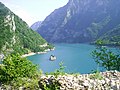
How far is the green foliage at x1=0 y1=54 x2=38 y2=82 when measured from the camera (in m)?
15.1

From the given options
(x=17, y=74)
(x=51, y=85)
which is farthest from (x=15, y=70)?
(x=51, y=85)

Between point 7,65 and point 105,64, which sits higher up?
point 7,65

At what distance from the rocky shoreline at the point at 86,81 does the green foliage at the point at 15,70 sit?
5.30ft

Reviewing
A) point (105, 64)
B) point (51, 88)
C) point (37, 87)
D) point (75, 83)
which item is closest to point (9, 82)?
point (37, 87)

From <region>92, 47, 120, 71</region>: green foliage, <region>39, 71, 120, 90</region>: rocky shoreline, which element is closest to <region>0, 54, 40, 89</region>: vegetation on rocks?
<region>39, 71, 120, 90</region>: rocky shoreline

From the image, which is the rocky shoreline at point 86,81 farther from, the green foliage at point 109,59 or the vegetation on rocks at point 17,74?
the green foliage at point 109,59

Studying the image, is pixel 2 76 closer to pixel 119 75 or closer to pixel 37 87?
pixel 37 87

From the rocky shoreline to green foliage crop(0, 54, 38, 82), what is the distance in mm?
1616

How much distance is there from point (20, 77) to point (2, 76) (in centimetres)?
87

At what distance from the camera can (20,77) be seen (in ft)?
49.8

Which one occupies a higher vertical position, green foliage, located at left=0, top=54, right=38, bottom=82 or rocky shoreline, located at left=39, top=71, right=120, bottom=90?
green foliage, located at left=0, top=54, right=38, bottom=82

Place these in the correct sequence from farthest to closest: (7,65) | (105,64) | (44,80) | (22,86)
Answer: (105,64)
(7,65)
(22,86)
(44,80)

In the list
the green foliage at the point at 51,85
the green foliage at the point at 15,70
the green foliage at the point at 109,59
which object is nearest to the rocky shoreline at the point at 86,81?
the green foliage at the point at 51,85

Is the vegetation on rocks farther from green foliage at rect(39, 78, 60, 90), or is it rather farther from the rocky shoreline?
the rocky shoreline
